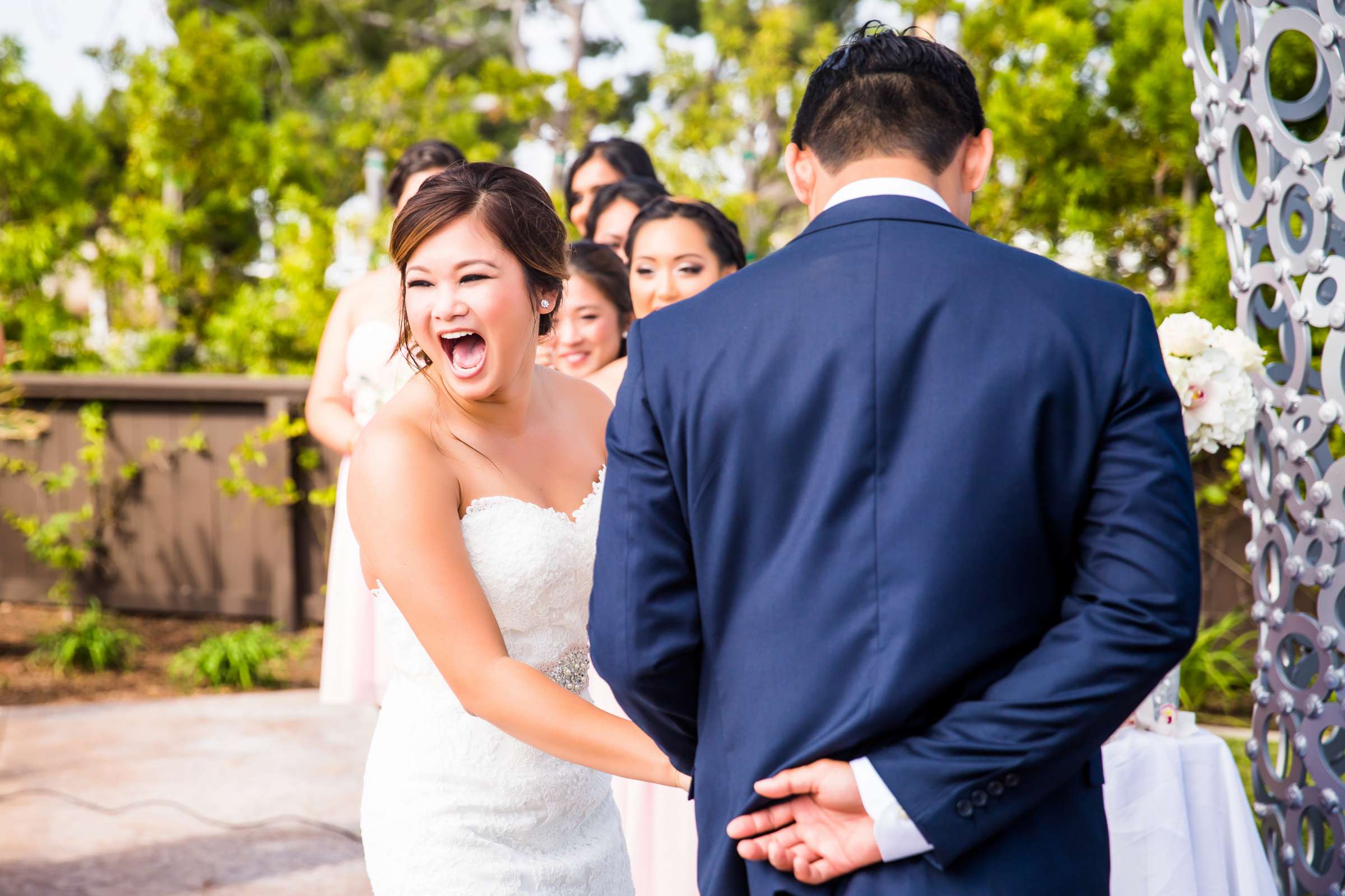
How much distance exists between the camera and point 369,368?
392 cm

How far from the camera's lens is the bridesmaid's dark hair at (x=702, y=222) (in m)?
3.48

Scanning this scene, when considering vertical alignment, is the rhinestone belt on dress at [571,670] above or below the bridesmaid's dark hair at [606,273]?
below

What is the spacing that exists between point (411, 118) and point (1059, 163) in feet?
21.8

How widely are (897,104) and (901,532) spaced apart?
540 millimetres

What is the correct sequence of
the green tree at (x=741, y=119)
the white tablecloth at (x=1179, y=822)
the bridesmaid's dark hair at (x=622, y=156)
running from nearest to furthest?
the white tablecloth at (x=1179, y=822), the bridesmaid's dark hair at (x=622, y=156), the green tree at (x=741, y=119)

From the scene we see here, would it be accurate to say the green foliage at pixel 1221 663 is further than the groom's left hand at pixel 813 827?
Yes

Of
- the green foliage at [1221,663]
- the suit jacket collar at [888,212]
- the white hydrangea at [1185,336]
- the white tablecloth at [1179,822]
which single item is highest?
the suit jacket collar at [888,212]


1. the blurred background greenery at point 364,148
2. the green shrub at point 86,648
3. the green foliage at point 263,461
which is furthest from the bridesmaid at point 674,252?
the green shrub at point 86,648

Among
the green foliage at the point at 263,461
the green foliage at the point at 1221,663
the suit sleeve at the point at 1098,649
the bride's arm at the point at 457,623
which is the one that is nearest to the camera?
the suit sleeve at the point at 1098,649

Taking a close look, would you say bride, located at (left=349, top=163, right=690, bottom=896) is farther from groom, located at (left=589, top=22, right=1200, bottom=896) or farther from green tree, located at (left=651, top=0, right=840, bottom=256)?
green tree, located at (left=651, top=0, right=840, bottom=256)

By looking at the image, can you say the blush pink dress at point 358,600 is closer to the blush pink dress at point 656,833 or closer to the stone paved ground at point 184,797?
the stone paved ground at point 184,797

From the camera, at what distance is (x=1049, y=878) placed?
143 cm

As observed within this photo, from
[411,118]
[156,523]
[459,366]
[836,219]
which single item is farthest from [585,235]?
[411,118]

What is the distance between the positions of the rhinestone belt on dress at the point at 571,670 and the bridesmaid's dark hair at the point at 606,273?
5.12 ft
